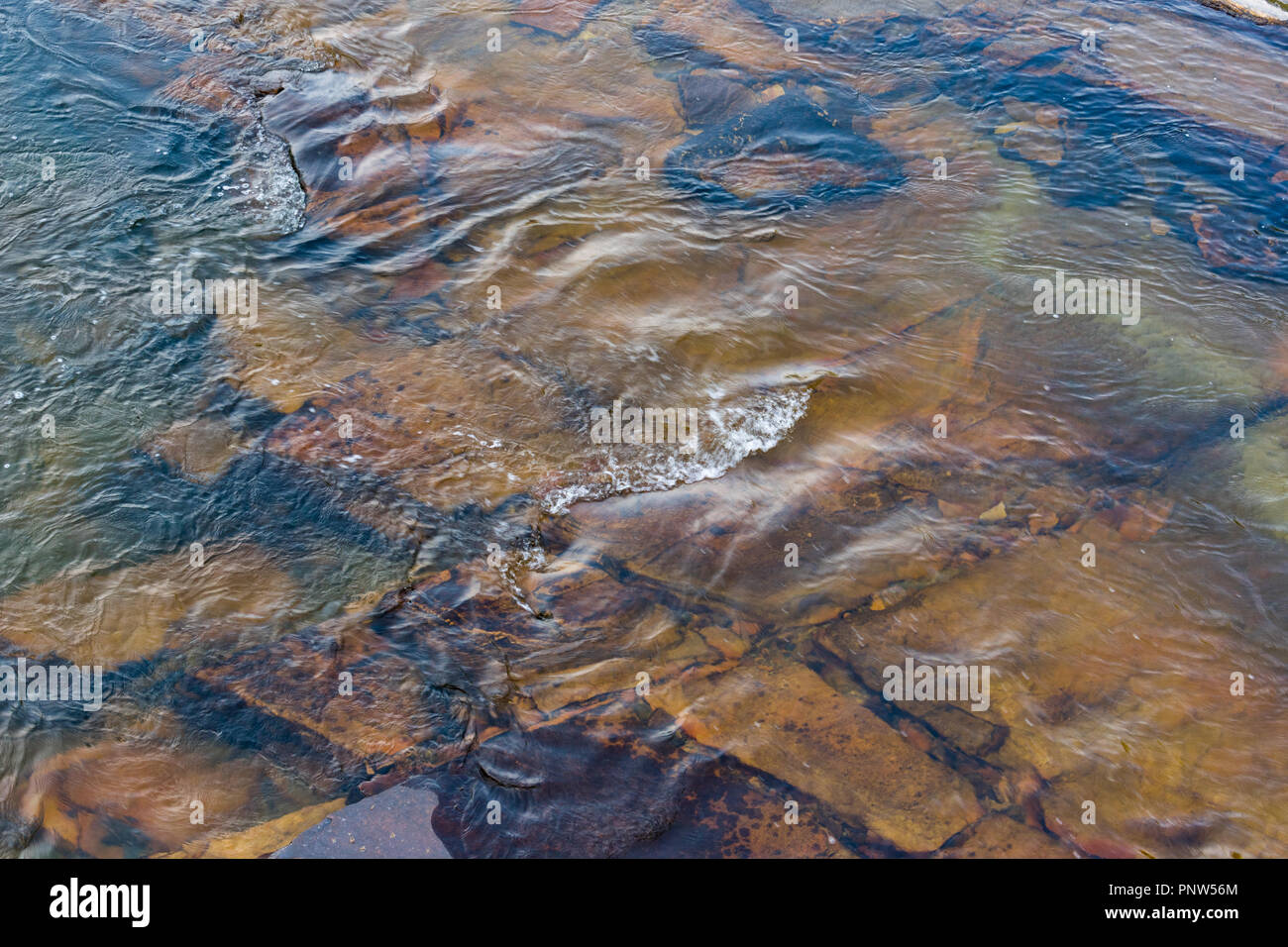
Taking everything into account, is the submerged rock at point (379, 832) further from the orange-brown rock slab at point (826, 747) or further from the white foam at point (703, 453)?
the white foam at point (703, 453)

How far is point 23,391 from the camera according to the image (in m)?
5.43

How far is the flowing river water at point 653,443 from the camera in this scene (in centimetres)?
393

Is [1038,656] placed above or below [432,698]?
above

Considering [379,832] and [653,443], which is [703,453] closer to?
[653,443]

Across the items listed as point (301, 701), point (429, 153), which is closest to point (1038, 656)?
point (301, 701)

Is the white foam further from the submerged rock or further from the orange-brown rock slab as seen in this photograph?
the submerged rock

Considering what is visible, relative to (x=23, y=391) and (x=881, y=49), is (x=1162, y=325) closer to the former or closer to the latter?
(x=881, y=49)

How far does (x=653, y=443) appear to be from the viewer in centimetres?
532

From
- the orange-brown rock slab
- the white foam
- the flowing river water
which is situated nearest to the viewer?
the orange-brown rock slab

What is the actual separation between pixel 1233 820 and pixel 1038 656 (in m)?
1.02

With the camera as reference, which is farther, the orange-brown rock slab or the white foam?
the white foam

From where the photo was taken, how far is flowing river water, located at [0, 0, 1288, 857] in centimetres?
393

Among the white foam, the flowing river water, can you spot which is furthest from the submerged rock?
the white foam

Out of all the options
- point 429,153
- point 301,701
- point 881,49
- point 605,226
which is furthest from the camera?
point 881,49
